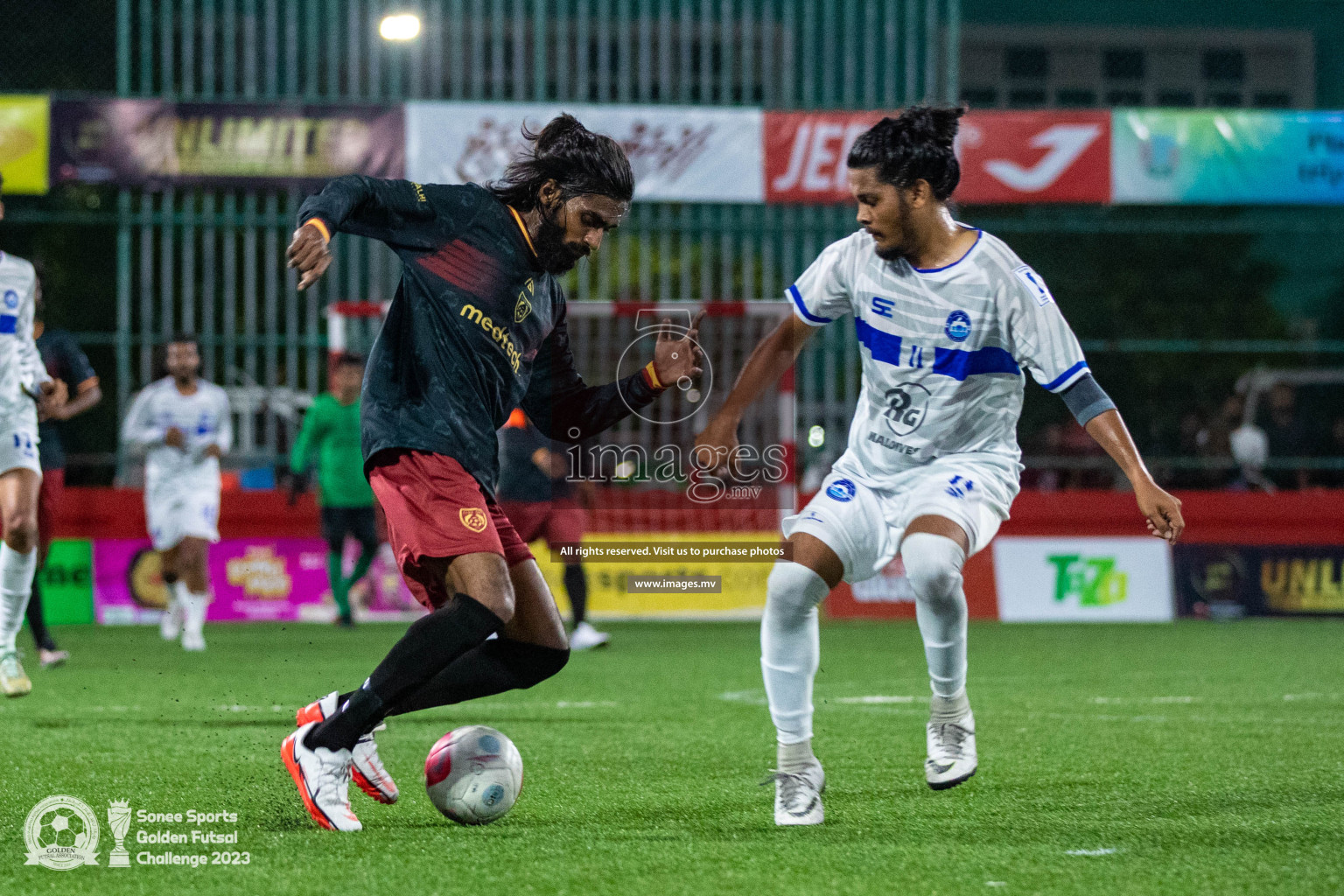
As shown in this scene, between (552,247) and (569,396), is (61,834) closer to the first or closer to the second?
(569,396)

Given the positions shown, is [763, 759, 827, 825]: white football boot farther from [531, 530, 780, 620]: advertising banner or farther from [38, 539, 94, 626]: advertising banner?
[38, 539, 94, 626]: advertising banner

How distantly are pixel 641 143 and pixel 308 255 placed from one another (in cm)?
1160

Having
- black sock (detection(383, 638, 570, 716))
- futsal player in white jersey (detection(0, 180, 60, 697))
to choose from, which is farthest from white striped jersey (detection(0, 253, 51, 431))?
black sock (detection(383, 638, 570, 716))

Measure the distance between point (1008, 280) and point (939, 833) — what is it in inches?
64.6

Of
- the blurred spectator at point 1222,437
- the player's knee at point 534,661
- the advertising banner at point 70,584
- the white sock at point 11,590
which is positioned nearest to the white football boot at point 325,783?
the player's knee at point 534,661

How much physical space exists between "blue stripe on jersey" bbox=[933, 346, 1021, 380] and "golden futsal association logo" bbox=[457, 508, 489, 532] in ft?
4.82

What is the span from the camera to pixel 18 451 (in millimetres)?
7824

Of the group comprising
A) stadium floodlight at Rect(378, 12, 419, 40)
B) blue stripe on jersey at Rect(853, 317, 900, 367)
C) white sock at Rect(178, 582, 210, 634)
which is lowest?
white sock at Rect(178, 582, 210, 634)

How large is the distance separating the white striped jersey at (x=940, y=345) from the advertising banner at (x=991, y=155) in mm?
10321

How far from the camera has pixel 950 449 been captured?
5.32 meters

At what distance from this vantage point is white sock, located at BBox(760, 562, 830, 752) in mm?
5066

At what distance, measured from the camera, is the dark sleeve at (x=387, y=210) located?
4.67 m

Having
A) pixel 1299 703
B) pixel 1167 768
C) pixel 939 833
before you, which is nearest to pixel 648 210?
pixel 1299 703

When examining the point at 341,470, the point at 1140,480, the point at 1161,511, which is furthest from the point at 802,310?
the point at 341,470
